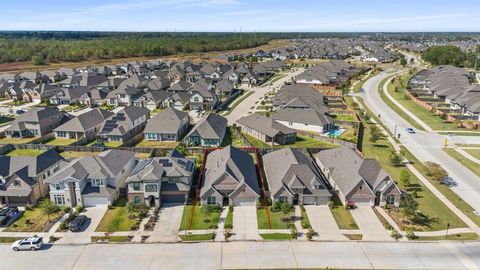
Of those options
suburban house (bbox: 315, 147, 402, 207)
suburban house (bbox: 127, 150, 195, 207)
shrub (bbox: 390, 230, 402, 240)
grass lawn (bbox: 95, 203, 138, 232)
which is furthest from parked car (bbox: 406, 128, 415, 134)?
grass lawn (bbox: 95, 203, 138, 232)

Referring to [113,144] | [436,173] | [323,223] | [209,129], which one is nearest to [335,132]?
[436,173]

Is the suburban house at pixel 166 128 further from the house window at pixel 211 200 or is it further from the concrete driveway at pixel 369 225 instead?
the concrete driveway at pixel 369 225

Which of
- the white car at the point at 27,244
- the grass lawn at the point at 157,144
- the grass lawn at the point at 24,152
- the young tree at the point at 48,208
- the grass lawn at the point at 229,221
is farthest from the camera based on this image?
the grass lawn at the point at 157,144

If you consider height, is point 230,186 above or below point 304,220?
above

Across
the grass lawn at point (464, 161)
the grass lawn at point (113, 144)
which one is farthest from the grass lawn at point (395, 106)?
the grass lawn at point (113, 144)

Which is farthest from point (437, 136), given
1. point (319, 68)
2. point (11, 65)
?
point (11, 65)

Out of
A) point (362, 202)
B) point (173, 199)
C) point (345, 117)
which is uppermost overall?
point (345, 117)

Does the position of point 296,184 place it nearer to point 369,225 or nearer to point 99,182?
point 369,225
